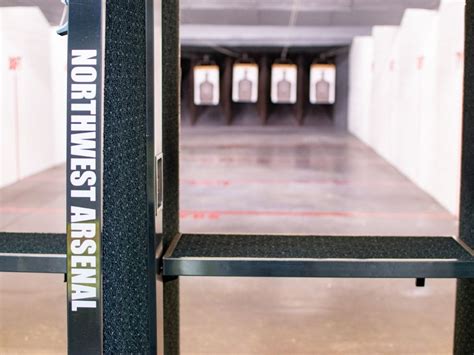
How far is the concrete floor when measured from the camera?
10.7ft

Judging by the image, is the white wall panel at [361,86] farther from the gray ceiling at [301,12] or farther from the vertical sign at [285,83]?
the vertical sign at [285,83]

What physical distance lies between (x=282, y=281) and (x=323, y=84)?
17.7 metres

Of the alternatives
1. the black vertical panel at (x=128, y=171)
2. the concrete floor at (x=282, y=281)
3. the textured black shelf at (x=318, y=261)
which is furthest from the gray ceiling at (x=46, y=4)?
the textured black shelf at (x=318, y=261)

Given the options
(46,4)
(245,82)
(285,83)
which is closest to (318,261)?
(46,4)

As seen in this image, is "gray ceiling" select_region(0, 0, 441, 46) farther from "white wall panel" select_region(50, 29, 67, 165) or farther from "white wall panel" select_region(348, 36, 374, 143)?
"white wall panel" select_region(50, 29, 67, 165)

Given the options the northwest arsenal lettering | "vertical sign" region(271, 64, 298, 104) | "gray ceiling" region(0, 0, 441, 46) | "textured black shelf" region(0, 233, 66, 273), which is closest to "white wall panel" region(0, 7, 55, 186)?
"gray ceiling" region(0, 0, 441, 46)

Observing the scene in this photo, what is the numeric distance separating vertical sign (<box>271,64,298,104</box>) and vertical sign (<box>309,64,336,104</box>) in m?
0.58

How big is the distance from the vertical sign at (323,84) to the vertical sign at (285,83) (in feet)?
1.91

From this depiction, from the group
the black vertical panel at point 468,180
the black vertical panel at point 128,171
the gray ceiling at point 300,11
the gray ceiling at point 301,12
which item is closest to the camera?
the black vertical panel at point 128,171

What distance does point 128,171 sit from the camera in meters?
1.56

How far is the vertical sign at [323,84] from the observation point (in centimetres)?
2145

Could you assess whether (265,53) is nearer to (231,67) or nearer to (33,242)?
(231,67)

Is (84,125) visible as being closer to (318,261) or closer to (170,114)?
(170,114)

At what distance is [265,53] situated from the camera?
72.8ft
